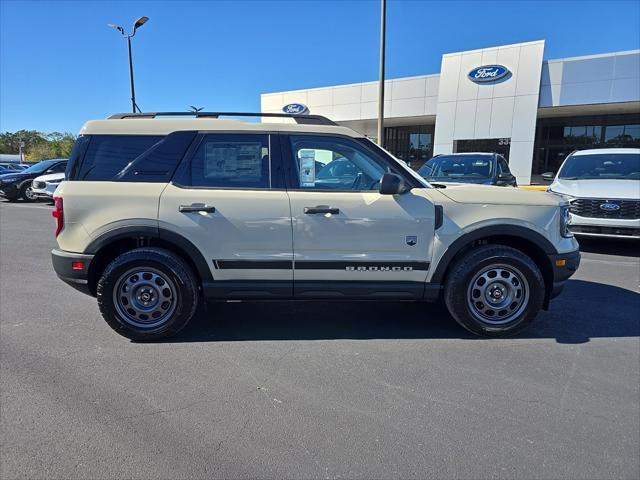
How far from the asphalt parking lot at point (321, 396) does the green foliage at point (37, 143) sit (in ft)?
255

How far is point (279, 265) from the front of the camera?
3.67 meters

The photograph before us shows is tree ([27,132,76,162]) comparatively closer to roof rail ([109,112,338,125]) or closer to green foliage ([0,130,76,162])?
green foliage ([0,130,76,162])

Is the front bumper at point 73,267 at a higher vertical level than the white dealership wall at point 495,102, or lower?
lower

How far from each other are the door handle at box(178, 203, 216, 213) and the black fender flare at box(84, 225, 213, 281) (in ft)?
0.74

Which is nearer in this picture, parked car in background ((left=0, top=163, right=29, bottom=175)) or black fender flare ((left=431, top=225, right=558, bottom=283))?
black fender flare ((left=431, top=225, right=558, bottom=283))

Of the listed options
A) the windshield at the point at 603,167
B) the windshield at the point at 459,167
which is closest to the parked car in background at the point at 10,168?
the windshield at the point at 459,167

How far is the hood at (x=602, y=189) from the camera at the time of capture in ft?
22.9

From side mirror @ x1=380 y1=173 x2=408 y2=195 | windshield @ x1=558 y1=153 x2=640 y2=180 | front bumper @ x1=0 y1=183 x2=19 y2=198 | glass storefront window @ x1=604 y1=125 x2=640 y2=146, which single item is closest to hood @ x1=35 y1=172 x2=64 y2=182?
front bumper @ x1=0 y1=183 x2=19 y2=198

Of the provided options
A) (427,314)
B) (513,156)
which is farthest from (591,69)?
(427,314)

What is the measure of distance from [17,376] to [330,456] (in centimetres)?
248

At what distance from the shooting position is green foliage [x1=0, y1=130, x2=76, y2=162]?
70000mm

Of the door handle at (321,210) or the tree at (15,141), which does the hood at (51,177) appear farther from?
the tree at (15,141)

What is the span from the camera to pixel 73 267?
366cm

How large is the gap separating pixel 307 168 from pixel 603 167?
7.36 meters
